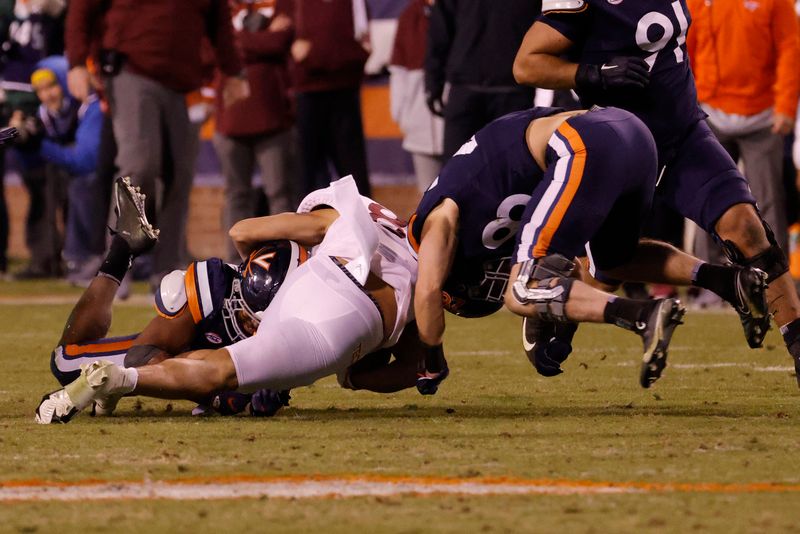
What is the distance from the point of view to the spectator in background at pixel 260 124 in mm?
11359

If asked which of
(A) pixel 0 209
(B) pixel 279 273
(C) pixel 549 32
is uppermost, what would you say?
(C) pixel 549 32

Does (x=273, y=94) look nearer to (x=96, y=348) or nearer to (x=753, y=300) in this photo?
(x=96, y=348)

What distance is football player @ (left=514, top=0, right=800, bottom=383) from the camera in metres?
5.93

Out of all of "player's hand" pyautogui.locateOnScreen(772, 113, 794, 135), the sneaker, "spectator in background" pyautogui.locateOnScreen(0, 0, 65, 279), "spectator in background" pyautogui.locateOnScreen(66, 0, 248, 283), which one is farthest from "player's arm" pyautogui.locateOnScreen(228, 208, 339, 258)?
"spectator in background" pyautogui.locateOnScreen(0, 0, 65, 279)

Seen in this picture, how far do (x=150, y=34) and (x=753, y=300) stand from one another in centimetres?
540

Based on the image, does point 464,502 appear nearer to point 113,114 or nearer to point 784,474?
point 784,474

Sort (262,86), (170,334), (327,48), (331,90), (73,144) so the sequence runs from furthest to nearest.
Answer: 1. (73,144)
2. (262,86)
3. (331,90)
4. (327,48)
5. (170,334)

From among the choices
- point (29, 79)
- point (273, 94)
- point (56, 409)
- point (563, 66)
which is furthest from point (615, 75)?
point (29, 79)

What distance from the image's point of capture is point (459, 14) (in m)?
10.0

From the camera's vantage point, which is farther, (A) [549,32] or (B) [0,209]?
(B) [0,209]

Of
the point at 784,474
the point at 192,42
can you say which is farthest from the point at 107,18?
the point at 784,474

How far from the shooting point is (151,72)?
980 centimetres

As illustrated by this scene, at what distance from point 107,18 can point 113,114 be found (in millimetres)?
Answer: 571

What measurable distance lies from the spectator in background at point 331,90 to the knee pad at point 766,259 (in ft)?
18.4
